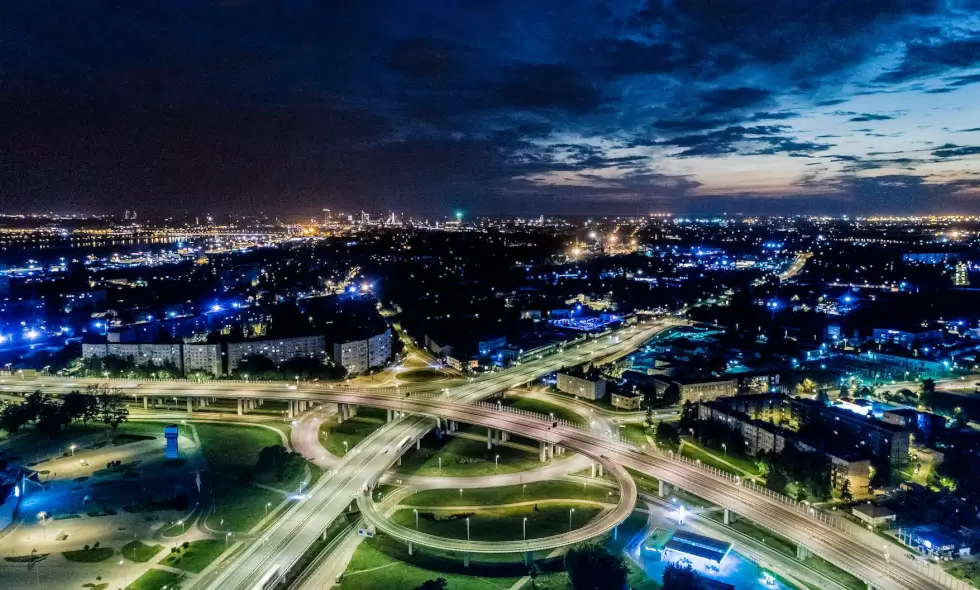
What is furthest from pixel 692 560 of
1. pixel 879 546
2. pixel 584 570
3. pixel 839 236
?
pixel 839 236

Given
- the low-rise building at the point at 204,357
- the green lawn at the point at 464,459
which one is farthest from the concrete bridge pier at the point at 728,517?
the low-rise building at the point at 204,357

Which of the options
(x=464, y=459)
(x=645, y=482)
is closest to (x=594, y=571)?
(x=645, y=482)

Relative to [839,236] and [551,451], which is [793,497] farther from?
[839,236]

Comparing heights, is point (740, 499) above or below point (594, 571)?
above

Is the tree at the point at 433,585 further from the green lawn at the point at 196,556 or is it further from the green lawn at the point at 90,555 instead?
the green lawn at the point at 90,555

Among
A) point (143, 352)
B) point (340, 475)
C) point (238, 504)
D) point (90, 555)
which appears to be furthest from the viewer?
point (143, 352)

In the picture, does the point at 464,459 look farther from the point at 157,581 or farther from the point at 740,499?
the point at 157,581

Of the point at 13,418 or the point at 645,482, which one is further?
the point at 13,418

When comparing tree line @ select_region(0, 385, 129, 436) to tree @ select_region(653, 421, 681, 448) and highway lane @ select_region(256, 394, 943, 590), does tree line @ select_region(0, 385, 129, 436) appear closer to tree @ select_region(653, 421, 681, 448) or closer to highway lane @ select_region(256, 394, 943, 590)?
highway lane @ select_region(256, 394, 943, 590)
